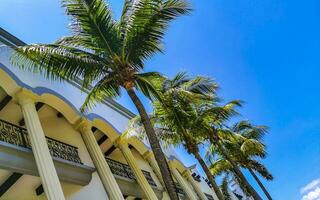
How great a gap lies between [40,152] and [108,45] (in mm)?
3831

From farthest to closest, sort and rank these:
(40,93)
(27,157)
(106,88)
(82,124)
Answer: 1. (82,124)
2. (40,93)
3. (106,88)
4. (27,157)

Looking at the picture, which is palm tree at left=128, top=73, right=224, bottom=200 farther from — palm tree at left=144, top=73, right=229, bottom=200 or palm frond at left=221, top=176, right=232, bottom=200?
palm frond at left=221, top=176, right=232, bottom=200

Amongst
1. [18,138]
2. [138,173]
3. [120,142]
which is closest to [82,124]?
[120,142]

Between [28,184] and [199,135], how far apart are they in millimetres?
8482

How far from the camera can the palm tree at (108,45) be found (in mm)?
10906

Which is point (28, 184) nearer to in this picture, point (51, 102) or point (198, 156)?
point (51, 102)

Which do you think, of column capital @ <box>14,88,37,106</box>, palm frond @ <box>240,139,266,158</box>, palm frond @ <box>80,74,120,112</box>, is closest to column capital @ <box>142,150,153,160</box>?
palm frond @ <box>240,139,266,158</box>

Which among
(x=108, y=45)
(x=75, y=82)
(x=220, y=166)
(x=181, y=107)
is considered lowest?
(x=108, y=45)

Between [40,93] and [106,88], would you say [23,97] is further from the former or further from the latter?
[106,88]

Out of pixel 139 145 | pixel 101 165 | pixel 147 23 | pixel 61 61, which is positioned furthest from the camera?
pixel 139 145

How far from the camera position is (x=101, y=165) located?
1293 cm

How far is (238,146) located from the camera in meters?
22.3

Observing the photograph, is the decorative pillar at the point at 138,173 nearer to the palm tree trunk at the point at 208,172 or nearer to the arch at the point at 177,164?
the palm tree trunk at the point at 208,172

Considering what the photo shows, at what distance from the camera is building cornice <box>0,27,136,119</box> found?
12575 millimetres
